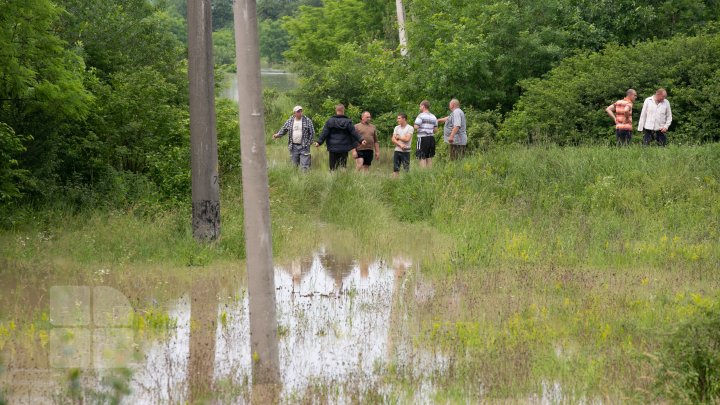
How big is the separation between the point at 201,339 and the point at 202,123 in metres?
4.55

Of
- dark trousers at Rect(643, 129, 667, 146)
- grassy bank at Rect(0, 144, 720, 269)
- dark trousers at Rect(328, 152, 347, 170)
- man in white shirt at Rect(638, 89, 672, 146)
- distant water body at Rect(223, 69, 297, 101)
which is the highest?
distant water body at Rect(223, 69, 297, 101)

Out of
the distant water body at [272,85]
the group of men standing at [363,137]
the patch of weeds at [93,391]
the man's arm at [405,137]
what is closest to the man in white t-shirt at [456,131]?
the group of men standing at [363,137]

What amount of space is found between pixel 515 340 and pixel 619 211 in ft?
26.7

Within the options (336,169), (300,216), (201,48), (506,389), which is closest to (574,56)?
(336,169)

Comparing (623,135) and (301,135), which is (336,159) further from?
(623,135)

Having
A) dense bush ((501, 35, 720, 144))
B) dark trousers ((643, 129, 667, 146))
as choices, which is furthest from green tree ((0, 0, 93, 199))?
dark trousers ((643, 129, 667, 146))

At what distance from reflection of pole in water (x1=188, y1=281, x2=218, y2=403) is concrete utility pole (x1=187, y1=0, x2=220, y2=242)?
1985mm

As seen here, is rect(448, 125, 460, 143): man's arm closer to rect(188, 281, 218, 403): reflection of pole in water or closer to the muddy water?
the muddy water

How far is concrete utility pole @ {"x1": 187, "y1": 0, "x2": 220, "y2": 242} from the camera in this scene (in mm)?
13484

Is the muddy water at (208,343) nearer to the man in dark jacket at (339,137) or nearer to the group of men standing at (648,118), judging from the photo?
the man in dark jacket at (339,137)

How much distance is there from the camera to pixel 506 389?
827 centimetres

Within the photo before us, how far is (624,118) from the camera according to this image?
71.1ft

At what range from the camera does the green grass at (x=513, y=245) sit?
9.05 m

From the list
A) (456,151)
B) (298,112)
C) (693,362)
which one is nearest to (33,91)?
(298,112)
